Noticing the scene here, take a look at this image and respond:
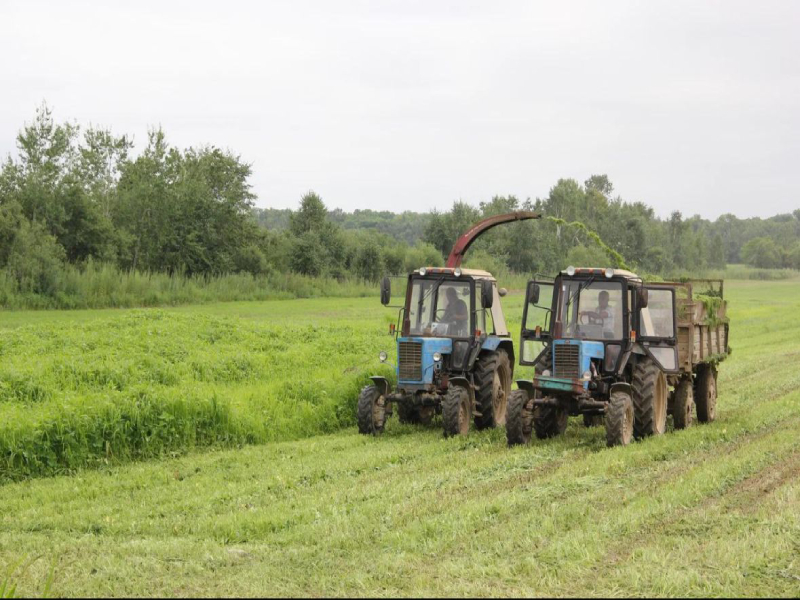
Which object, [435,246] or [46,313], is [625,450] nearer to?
[46,313]

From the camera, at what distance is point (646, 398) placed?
42.8 ft

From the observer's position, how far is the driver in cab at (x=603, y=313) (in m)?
13.5

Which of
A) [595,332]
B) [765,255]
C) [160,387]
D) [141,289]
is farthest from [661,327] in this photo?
[765,255]

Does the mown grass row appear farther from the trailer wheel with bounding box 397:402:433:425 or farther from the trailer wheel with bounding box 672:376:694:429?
the trailer wheel with bounding box 672:376:694:429

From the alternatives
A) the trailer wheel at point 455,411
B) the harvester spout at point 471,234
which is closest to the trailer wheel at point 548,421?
the trailer wheel at point 455,411

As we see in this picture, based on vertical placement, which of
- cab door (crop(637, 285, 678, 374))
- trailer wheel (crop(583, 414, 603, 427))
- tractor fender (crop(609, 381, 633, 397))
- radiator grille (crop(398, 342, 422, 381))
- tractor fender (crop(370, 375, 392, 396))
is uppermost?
cab door (crop(637, 285, 678, 374))

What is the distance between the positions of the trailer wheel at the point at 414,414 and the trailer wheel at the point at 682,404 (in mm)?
3833

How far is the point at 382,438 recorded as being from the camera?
46.0 ft

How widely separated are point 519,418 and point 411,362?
2.34 metres

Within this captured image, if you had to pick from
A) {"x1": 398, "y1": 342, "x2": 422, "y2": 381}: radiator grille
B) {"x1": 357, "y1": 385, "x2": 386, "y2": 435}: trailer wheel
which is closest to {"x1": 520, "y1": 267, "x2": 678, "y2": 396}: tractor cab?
{"x1": 398, "y1": 342, "x2": 422, "y2": 381}: radiator grille

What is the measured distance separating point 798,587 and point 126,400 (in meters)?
9.56

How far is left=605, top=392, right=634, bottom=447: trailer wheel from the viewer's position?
1238cm

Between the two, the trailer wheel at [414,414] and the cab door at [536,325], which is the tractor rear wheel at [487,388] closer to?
the cab door at [536,325]

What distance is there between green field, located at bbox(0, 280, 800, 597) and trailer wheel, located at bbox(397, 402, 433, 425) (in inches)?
21.3
